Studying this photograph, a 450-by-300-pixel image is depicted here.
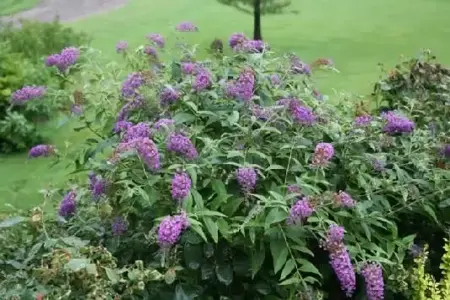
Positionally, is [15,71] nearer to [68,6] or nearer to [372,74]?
[372,74]

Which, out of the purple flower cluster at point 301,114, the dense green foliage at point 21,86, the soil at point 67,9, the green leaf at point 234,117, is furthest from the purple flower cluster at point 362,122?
the soil at point 67,9

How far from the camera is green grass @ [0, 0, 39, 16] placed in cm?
848

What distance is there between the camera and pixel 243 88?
2.25 metres

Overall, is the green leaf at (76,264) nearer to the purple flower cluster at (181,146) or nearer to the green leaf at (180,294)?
the green leaf at (180,294)

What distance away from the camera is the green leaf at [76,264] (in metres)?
1.64

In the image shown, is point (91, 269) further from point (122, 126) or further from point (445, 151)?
point (445, 151)

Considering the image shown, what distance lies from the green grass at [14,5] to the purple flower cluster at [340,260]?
7.03 meters

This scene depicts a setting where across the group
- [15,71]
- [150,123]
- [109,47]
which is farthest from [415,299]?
[109,47]

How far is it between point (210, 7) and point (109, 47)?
1964 millimetres

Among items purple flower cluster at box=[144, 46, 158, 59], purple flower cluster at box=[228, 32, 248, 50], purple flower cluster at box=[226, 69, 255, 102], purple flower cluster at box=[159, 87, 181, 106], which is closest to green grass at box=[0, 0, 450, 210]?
purple flower cluster at box=[144, 46, 158, 59]

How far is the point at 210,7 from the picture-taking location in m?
8.52

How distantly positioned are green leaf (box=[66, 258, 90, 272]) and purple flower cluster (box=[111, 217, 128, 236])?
334mm

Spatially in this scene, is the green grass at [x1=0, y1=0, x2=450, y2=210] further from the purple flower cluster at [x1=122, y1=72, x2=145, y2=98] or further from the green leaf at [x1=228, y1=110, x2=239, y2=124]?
the green leaf at [x1=228, y1=110, x2=239, y2=124]

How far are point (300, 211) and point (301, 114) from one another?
43cm
